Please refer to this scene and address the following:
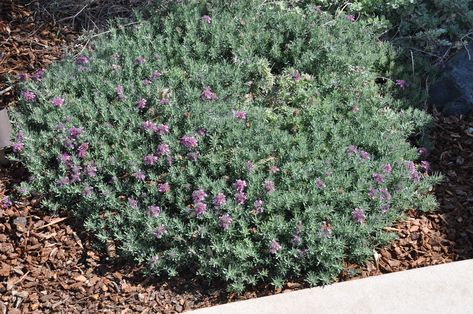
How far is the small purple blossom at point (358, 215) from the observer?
3.65 metres

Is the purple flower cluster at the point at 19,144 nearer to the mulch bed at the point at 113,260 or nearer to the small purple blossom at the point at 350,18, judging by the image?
the mulch bed at the point at 113,260

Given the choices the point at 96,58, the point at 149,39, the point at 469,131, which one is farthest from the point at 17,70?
the point at 469,131

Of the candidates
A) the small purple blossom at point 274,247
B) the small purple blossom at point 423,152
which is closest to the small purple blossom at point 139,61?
the small purple blossom at point 274,247

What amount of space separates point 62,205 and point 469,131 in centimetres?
269

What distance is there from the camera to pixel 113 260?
376 centimetres

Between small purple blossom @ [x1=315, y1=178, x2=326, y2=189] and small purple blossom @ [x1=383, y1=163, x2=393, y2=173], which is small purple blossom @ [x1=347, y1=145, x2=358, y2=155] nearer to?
small purple blossom @ [x1=383, y1=163, x2=393, y2=173]

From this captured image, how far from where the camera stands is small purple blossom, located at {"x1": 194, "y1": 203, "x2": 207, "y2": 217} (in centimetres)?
370

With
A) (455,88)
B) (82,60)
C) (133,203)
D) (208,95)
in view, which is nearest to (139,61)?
(82,60)

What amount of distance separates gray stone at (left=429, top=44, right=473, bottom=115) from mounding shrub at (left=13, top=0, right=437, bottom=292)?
0.36m

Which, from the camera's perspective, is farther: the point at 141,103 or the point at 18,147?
the point at 141,103

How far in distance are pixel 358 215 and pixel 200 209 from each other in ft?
2.82

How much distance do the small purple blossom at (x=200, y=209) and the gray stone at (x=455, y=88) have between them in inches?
77.5

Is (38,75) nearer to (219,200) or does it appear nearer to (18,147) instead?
(18,147)

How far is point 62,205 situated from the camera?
4.01 metres
